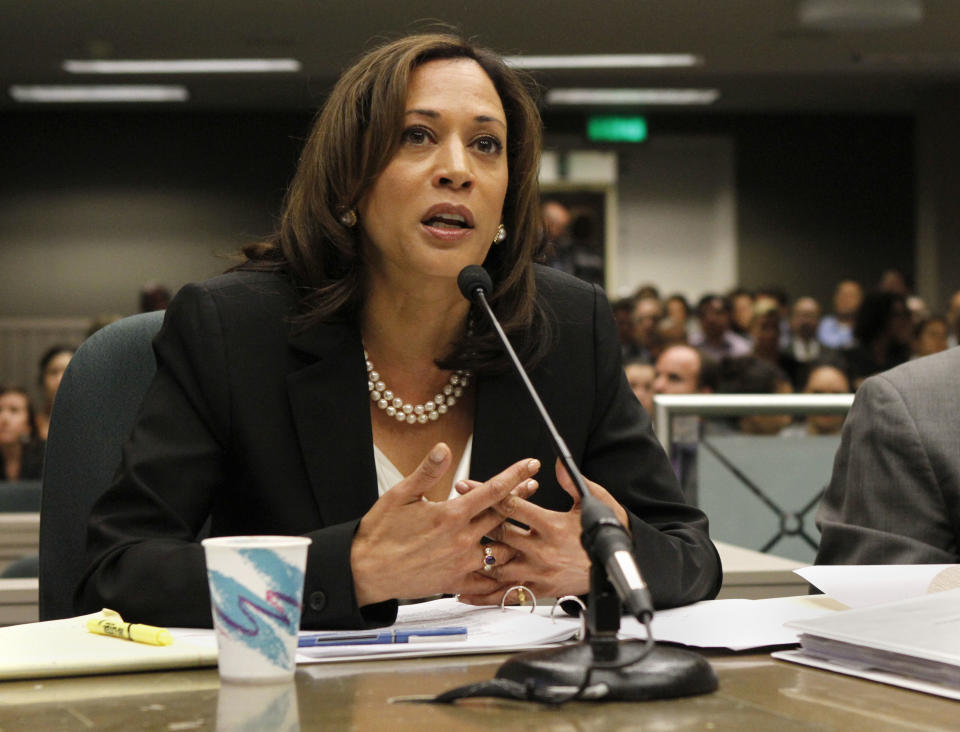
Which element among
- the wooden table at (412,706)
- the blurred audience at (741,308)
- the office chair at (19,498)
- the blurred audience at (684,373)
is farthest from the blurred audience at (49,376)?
the blurred audience at (741,308)

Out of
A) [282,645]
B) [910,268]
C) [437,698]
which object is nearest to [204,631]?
[282,645]

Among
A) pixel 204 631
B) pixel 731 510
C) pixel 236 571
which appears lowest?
pixel 731 510

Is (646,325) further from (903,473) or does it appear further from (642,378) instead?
(903,473)

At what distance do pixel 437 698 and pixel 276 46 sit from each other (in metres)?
8.84

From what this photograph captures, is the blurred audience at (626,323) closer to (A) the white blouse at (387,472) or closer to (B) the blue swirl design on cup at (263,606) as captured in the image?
(A) the white blouse at (387,472)

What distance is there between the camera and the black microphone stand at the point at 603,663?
889mm

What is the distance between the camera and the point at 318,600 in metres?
1.17

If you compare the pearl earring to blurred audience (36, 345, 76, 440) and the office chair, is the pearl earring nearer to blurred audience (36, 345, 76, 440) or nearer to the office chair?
the office chair

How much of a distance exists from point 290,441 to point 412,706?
680 millimetres

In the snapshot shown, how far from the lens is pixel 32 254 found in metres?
12.0

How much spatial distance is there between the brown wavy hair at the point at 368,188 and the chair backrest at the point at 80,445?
8.9 inches

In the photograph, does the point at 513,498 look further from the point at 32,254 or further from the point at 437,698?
the point at 32,254

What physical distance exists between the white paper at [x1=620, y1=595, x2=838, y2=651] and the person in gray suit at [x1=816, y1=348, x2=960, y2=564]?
214 mm

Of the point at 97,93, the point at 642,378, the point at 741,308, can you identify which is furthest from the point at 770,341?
the point at 97,93
